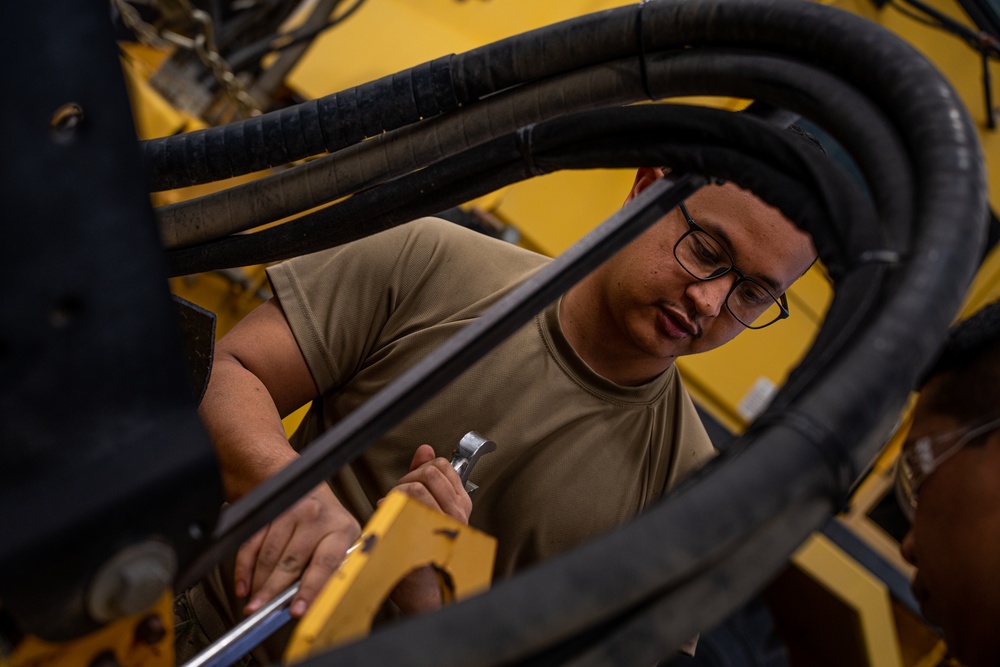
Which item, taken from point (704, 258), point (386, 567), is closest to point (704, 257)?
point (704, 258)

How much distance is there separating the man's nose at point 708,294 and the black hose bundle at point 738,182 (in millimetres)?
445

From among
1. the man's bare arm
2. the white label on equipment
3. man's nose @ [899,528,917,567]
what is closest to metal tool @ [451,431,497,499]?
the man's bare arm

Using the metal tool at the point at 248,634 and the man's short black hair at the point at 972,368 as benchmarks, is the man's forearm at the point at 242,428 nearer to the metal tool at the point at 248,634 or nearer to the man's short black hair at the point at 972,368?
the metal tool at the point at 248,634

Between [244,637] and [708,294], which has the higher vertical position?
[708,294]

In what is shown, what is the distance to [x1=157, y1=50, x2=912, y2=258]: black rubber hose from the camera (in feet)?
2.01

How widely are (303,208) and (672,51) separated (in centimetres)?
40

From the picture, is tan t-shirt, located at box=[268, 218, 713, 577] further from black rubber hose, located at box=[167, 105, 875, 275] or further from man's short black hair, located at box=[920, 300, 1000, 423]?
man's short black hair, located at box=[920, 300, 1000, 423]

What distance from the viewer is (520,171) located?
875mm

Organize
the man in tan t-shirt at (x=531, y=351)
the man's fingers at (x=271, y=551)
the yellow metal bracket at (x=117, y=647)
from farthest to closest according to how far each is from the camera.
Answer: the man in tan t-shirt at (x=531, y=351), the man's fingers at (x=271, y=551), the yellow metal bracket at (x=117, y=647)

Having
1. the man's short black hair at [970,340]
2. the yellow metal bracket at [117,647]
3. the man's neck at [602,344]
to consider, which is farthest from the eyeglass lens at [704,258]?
the yellow metal bracket at [117,647]

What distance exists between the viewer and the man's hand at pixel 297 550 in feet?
2.56

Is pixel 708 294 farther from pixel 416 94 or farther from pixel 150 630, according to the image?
pixel 150 630

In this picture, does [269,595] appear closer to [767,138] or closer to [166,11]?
[767,138]

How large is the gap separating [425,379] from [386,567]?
0.14 metres
